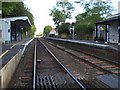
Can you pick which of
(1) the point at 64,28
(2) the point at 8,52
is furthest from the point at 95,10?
(2) the point at 8,52

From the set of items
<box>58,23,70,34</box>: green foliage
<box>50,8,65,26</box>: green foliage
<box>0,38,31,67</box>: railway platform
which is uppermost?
<box>50,8,65,26</box>: green foliage

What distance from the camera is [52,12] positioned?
114 metres

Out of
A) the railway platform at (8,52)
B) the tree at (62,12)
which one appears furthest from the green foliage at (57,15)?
the railway platform at (8,52)

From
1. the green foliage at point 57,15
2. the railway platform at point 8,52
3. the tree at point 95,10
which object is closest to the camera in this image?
the railway platform at point 8,52

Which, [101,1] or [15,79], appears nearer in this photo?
[15,79]

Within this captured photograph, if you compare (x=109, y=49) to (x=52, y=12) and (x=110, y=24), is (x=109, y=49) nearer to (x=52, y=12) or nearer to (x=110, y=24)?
(x=110, y=24)

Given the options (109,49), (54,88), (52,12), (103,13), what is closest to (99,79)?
(54,88)

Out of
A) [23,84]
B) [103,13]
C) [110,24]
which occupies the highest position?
[103,13]

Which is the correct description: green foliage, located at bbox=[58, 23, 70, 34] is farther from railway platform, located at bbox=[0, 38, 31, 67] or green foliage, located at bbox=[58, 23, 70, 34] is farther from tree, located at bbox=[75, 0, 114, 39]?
railway platform, located at bbox=[0, 38, 31, 67]

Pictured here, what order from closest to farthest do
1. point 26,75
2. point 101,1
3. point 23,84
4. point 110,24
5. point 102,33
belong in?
point 23,84
point 26,75
point 110,24
point 102,33
point 101,1

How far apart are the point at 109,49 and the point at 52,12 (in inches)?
3694

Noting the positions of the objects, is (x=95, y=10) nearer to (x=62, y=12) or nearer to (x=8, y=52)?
(x=62, y=12)

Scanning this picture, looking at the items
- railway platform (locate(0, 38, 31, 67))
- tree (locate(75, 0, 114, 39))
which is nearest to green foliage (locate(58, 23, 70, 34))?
tree (locate(75, 0, 114, 39))

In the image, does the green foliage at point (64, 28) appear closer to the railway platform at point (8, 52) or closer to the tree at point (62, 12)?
the tree at point (62, 12)
